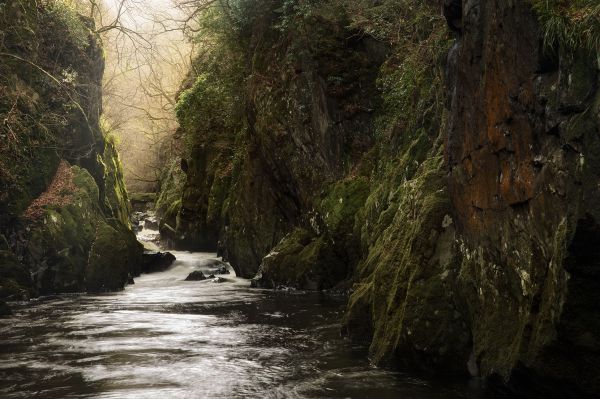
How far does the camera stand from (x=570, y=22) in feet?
16.3

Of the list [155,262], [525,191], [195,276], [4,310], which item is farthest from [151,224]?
[525,191]

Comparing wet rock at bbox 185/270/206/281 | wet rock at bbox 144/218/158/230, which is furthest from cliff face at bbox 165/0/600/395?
wet rock at bbox 144/218/158/230

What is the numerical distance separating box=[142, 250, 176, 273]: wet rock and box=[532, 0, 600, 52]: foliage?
1884 centimetres

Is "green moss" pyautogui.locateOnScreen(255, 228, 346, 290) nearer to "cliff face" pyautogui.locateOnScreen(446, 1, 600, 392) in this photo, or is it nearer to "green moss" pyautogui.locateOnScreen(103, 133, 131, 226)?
"green moss" pyautogui.locateOnScreen(103, 133, 131, 226)

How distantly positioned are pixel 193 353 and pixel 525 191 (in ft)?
17.5

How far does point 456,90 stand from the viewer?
24.4 ft

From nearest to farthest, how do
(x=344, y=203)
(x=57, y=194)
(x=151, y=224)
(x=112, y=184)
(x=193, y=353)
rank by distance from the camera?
(x=193, y=353)
(x=344, y=203)
(x=57, y=194)
(x=112, y=184)
(x=151, y=224)

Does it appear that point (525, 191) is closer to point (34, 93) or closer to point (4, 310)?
point (4, 310)

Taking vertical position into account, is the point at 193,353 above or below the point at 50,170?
below

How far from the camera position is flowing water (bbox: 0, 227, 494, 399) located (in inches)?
255

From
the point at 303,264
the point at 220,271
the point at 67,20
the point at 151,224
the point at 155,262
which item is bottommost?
the point at 220,271

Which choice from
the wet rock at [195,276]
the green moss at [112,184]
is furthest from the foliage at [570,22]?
the green moss at [112,184]

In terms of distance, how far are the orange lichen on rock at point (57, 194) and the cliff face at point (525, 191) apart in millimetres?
12916

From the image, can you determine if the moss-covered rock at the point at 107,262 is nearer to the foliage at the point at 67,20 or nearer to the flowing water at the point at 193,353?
the flowing water at the point at 193,353
